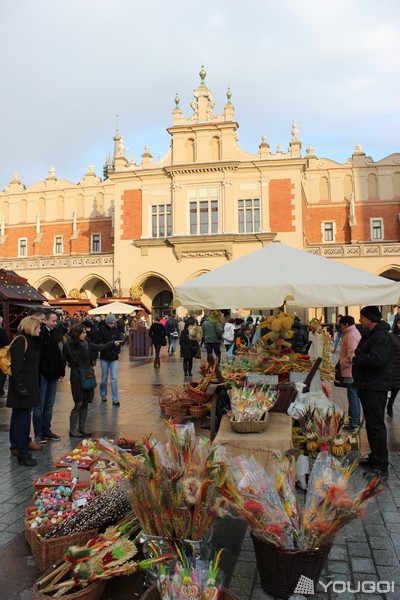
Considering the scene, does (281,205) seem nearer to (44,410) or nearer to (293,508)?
(44,410)

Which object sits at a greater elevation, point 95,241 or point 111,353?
point 95,241

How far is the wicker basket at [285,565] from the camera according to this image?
2719 millimetres

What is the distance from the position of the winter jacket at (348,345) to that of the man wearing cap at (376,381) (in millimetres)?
1849

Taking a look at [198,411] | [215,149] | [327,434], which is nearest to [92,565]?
[327,434]

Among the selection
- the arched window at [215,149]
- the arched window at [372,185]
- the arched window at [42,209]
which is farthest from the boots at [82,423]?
the arched window at [42,209]

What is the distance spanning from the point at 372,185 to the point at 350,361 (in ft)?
97.7

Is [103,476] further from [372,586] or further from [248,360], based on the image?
[248,360]

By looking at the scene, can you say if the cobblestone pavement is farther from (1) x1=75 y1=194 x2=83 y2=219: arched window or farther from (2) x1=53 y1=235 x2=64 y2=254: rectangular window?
(1) x1=75 y1=194 x2=83 y2=219: arched window

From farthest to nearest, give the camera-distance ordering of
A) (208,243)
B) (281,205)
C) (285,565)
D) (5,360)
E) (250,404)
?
(208,243) → (281,205) → (5,360) → (250,404) → (285,565)

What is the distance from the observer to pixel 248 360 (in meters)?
6.25

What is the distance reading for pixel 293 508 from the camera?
2.77 m

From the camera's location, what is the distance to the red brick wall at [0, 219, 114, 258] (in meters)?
36.2

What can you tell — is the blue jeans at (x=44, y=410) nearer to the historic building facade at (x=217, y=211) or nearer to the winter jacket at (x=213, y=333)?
the winter jacket at (x=213, y=333)

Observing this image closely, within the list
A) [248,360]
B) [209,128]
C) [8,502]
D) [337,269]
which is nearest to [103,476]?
[8,502]
